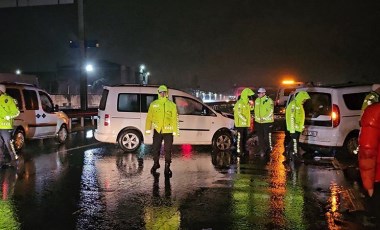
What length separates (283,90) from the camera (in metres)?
22.2

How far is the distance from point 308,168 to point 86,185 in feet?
16.1

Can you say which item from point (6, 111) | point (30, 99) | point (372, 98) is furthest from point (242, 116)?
point (30, 99)

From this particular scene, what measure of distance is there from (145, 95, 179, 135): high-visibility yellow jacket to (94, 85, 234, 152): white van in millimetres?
3327

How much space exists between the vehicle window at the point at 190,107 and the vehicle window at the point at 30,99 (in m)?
4.61

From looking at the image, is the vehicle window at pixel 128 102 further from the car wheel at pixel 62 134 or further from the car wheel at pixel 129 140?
the car wheel at pixel 62 134

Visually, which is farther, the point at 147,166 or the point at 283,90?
the point at 283,90

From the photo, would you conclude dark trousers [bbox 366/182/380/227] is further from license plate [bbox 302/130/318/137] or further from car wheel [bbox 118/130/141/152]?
car wheel [bbox 118/130/141/152]

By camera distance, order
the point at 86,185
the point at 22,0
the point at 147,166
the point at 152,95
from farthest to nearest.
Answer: the point at 22,0 → the point at 152,95 → the point at 147,166 → the point at 86,185

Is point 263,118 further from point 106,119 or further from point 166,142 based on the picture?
point 106,119

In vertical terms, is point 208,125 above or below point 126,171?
above

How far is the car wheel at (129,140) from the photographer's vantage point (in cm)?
1240

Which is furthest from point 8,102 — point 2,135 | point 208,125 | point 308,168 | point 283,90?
point 283,90

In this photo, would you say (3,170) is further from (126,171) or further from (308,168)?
(308,168)

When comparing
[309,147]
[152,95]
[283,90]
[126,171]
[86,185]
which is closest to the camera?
[86,185]
